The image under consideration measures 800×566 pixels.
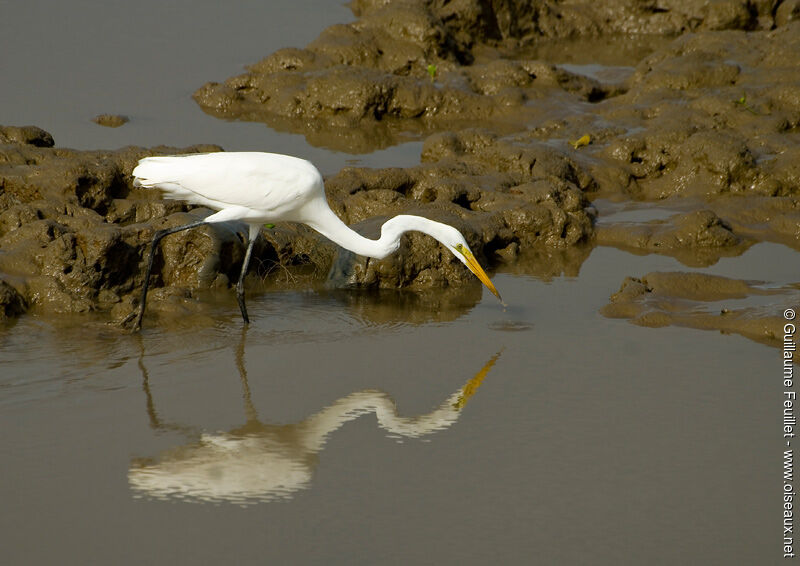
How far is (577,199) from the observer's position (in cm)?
903

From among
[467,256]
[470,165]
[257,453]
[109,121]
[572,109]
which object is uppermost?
[572,109]

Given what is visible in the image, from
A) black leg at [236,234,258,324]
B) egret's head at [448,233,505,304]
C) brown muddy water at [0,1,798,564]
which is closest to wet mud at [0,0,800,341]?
brown muddy water at [0,1,798,564]

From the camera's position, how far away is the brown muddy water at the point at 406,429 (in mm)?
4426

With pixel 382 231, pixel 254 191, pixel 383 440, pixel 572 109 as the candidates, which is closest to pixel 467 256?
pixel 382 231

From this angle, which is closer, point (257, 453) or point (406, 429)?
point (257, 453)

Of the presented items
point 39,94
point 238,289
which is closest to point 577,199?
point 238,289

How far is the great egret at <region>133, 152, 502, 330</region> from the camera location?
6824mm

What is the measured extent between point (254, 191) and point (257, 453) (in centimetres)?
221

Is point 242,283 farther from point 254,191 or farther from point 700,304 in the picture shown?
point 700,304

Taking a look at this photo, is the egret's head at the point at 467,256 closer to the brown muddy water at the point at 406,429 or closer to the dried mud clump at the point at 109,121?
the brown muddy water at the point at 406,429

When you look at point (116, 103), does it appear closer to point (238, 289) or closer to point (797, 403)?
point (238, 289)

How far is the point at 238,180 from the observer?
6.84 metres

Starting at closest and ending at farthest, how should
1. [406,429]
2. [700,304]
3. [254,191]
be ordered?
[406,429] → [254,191] → [700,304]

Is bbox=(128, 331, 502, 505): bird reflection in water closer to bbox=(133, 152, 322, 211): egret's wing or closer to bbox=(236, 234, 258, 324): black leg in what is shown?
bbox=(236, 234, 258, 324): black leg
